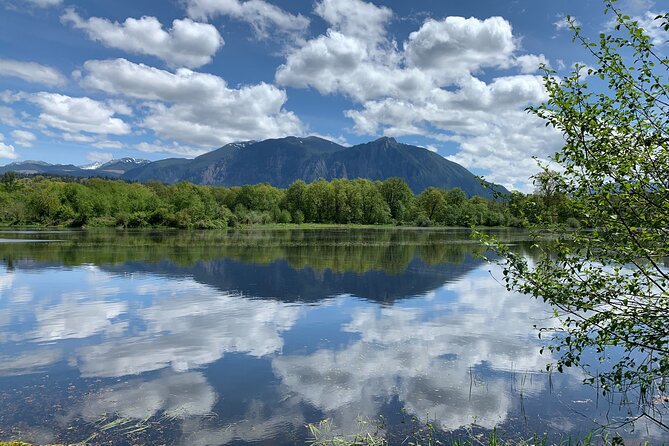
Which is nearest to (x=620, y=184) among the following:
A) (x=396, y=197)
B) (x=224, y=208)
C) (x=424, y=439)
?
(x=424, y=439)

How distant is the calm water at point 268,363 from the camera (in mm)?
12453

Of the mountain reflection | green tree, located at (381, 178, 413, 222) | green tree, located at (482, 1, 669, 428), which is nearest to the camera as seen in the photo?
green tree, located at (482, 1, 669, 428)

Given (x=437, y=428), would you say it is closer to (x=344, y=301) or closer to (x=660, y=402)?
(x=660, y=402)

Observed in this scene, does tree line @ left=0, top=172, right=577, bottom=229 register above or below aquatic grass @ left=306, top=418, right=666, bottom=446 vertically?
above

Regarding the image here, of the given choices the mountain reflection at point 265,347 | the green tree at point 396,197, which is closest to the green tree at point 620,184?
the mountain reflection at point 265,347

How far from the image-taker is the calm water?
40.9ft

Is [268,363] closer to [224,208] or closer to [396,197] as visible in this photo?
[224,208]

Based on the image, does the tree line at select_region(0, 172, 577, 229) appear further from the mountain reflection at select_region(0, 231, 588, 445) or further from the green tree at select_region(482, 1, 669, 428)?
the green tree at select_region(482, 1, 669, 428)

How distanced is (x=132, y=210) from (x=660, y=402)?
572 feet

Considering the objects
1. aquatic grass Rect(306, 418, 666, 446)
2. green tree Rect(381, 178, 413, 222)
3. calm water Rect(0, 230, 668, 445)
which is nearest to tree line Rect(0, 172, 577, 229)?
green tree Rect(381, 178, 413, 222)

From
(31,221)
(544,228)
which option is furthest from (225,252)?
(31,221)

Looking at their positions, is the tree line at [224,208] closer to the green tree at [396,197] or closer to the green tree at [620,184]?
the green tree at [396,197]

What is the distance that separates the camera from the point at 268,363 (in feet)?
58.3

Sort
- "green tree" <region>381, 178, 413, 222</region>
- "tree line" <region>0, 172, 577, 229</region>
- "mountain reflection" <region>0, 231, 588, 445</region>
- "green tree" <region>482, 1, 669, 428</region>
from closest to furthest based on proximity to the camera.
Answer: "green tree" <region>482, 1, 669, 428</region> → "mountain reflection" <region>0, 231, 588, 445</region> → "tree line" <region>0, 172, 577, 229</region> → "green tree" <region>381, 178, 413, 222</region>
